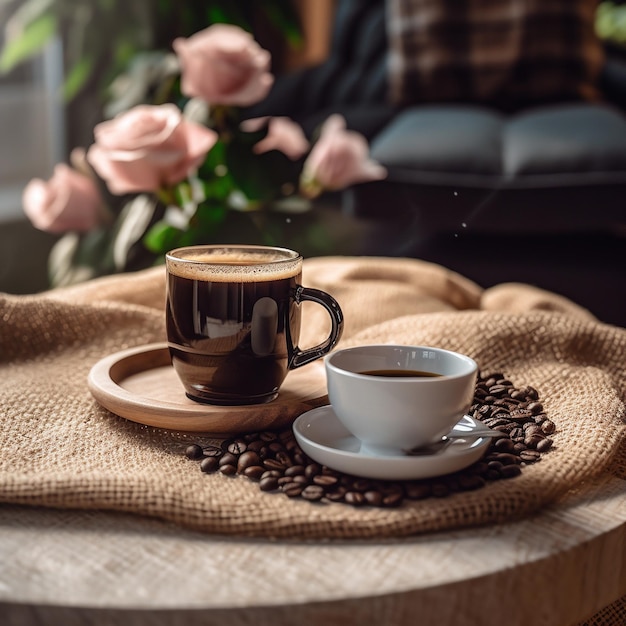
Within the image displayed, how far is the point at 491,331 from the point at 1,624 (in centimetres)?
61

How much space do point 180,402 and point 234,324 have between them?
0.29 ft

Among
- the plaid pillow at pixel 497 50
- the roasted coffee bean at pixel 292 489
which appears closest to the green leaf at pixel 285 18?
the plaid pillow at pixel 497 50

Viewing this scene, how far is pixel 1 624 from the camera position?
514 millimetres

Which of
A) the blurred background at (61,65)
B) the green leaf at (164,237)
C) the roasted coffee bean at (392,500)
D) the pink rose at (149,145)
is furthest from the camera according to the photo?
the blurred background at (61,65)

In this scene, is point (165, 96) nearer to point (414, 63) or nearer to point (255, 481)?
point (414, 63)

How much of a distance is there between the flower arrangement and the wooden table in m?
0.79

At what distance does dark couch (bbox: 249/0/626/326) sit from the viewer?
1.84m

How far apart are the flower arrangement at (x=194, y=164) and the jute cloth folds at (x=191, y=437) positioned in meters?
0.22

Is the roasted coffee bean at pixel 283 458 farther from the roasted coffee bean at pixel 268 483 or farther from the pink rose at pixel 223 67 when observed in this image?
the pink rose at pixel 223 67

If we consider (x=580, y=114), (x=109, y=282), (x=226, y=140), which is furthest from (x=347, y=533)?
(x=580, y=114)

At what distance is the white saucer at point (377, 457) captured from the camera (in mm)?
626

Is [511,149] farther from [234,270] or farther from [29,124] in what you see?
[29,124]

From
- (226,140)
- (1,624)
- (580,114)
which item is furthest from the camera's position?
(580,114)

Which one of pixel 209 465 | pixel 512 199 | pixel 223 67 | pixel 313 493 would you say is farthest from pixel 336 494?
pixel 512 199
